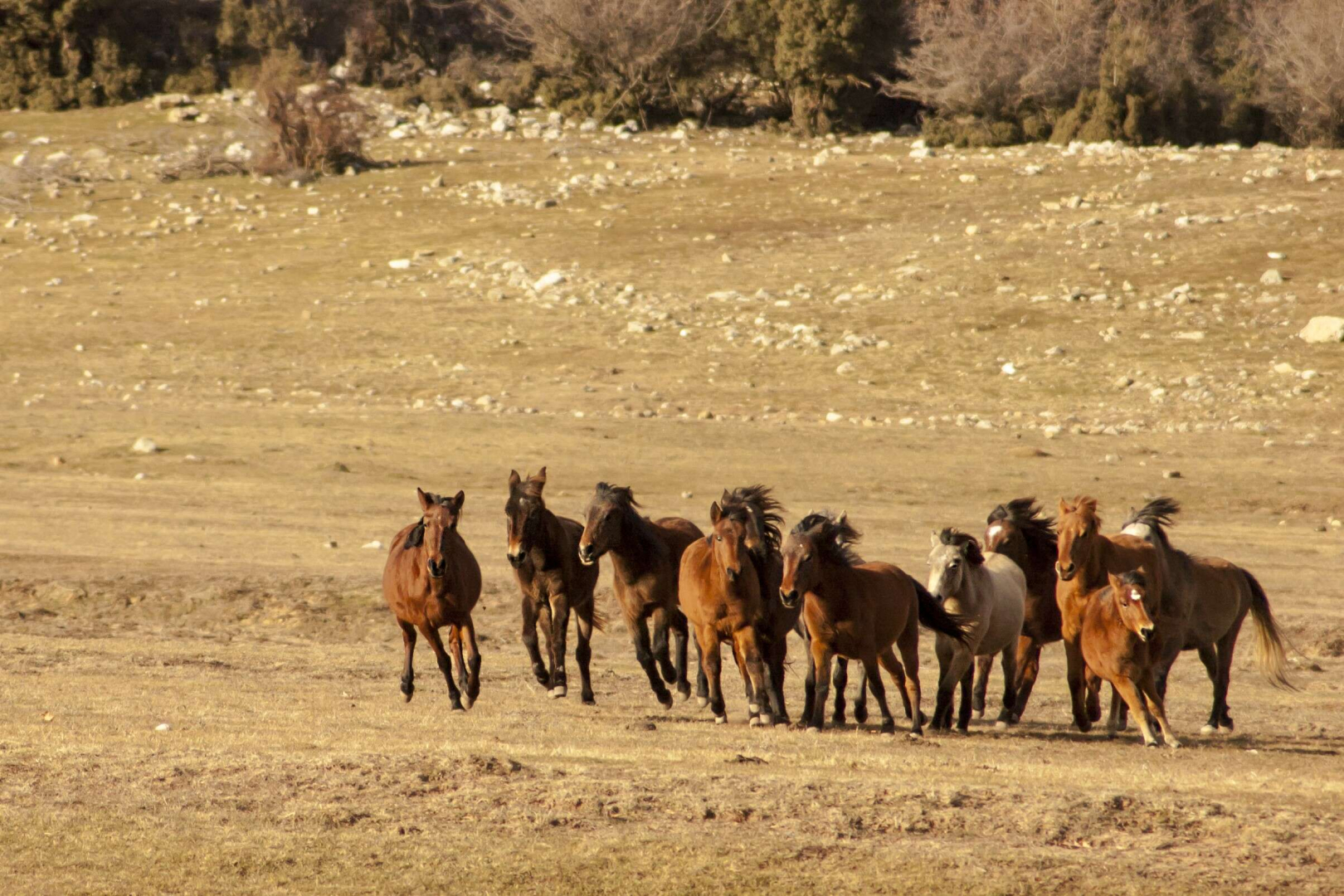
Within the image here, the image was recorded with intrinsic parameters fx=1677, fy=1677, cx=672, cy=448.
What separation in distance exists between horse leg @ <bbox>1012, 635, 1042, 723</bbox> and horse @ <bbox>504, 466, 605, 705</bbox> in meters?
2.92

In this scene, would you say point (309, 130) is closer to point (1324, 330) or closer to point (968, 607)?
point (1324, 330)

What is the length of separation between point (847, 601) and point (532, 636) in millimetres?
2607

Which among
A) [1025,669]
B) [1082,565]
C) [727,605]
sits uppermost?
[1082,565]

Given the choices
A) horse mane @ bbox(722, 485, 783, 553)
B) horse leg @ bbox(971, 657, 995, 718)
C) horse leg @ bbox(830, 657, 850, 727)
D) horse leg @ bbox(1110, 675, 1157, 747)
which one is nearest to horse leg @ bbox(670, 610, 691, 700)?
horse mane @ bbox(722, 485, 783, 553)

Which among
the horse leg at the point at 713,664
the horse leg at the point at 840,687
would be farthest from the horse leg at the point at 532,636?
the horse leg at the point at 840,687

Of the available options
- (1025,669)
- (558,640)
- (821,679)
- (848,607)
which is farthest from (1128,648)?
(558,640)

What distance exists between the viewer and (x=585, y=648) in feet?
38.3

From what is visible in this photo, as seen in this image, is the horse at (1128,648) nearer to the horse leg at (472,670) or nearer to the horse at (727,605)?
the horse at (727,605)

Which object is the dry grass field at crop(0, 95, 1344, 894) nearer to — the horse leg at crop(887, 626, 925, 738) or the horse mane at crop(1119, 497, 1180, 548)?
the horse leg at crop(887, 626, 925, 738)

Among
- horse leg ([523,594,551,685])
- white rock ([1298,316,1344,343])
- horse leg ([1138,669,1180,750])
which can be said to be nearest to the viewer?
horse leg ([1138,669,1180,750])

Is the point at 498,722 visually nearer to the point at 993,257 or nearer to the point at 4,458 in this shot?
the point at 4,458

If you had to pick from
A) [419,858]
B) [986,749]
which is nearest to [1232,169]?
[986,749]

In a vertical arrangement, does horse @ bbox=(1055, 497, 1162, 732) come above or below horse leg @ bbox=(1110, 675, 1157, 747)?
above

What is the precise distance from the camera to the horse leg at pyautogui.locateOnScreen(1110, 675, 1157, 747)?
10219 mm
